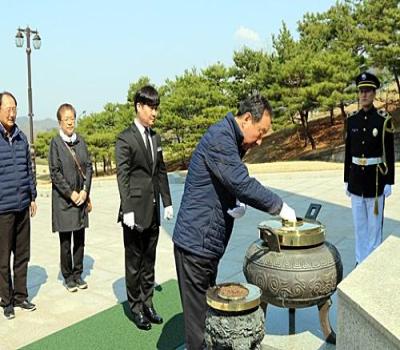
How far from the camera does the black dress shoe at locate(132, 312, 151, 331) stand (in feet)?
11.7

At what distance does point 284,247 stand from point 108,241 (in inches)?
166

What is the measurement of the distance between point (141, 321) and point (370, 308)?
202cm

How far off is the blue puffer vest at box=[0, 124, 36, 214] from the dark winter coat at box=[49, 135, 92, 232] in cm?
Answer: 33

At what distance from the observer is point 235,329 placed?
7.38 ft

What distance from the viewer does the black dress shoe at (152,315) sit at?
3661 millimetres

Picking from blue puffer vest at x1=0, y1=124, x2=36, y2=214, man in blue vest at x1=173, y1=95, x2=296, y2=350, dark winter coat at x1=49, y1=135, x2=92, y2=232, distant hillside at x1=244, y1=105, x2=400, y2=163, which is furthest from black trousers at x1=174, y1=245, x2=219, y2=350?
distant hillside at x1=244, y1=105, x2=400, y2=163

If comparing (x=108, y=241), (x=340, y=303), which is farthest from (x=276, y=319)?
(x=108, y=241)

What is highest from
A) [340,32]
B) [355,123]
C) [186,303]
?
[340,32]

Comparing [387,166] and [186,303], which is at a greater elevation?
[387,166]

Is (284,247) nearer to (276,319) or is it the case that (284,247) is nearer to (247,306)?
(247,306)

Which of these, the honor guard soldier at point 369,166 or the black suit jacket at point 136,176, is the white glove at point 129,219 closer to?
the black suit jacket at point 136,176

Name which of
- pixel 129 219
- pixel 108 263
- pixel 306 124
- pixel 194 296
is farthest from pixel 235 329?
pixel 306 124

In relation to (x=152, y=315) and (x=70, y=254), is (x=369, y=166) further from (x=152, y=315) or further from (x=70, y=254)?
(x=70, y=254)

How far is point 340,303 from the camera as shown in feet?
Answer: 7.66
